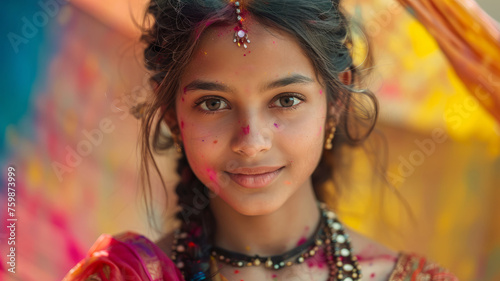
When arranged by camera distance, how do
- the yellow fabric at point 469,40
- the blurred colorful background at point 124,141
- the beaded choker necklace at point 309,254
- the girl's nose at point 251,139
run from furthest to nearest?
the blurred colorful background at point 124,141 → the beaded choker necklace at point 309,254 → the yellow fabric at point 469,40 → the girl's nose at point 251,139

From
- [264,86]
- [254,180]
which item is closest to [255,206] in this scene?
[254,180]

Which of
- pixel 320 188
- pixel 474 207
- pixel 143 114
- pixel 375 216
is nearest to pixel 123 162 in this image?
pixel 143 114

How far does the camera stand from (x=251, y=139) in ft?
3.89

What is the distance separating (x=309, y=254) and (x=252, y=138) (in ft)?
1.30

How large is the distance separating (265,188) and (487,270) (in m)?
0.90

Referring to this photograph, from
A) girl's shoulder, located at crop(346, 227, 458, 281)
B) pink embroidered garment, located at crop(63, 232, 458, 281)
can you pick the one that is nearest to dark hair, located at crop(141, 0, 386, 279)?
pink embroidered garment, located at crop(63, 232, 458, 281)

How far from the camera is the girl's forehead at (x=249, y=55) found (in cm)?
120

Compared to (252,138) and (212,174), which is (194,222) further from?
(252,138)

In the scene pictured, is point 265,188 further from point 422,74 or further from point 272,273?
point 422,74

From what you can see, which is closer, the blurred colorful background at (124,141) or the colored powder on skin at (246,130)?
the colored powder on skin at (246,130)

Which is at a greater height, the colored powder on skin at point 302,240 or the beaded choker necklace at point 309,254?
the colored powder on skin at point 302,240

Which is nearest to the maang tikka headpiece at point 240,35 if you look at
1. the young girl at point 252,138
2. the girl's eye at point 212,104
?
the young girl at point 252,138

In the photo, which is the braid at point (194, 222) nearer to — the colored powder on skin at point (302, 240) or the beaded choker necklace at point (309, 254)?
the beaded choker necklace at point (309, 254)

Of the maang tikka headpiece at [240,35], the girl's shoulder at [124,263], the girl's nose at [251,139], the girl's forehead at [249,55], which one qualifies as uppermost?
the maang tikka headpiece at [240,35]
